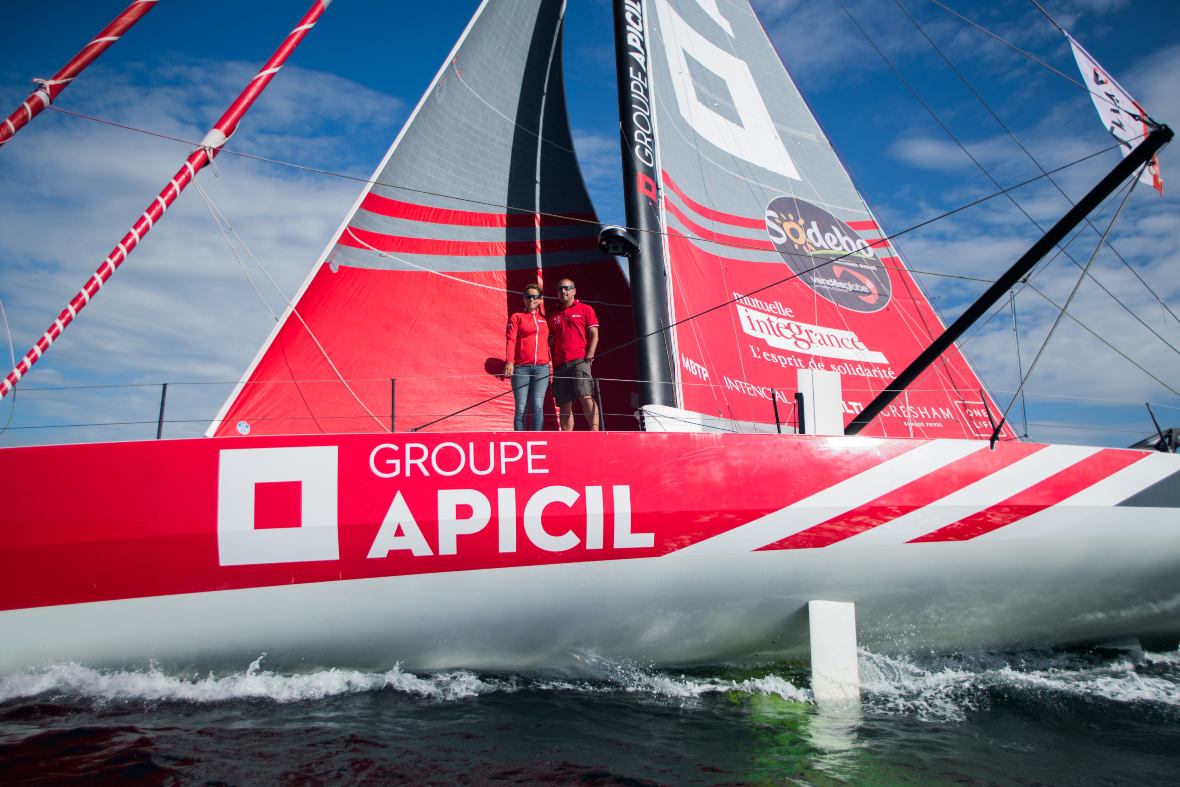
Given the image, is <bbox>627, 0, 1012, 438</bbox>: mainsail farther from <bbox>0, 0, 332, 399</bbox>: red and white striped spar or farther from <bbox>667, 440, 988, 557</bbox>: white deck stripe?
<bbox>0, 0, 332, 399</bbox>: red and white striped spar

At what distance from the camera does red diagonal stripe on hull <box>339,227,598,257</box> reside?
560cm

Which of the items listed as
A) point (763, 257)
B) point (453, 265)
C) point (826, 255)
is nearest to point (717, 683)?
point (453, 265)

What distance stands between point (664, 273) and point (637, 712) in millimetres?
3108

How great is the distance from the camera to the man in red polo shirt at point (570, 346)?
15.5 ft

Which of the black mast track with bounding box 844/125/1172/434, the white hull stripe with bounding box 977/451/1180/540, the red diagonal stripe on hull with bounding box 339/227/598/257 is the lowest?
the white hull stripe with bounding box 977/451/1180/540

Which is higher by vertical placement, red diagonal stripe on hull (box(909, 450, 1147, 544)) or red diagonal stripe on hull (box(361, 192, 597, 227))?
red diagonal stripe on hull (box(361, 192, 597, 227))

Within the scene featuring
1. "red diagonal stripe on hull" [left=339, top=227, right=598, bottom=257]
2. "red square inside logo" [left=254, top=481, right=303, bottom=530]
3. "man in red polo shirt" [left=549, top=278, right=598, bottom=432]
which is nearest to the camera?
"red square inside logo" [left=254, top=481, right=303, bottom=530]

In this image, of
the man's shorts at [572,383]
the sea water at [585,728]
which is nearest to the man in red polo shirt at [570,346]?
the man's shorts at [572,383]

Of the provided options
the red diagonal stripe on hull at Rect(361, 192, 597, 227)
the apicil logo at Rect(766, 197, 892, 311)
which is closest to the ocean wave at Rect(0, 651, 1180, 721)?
the red diagonal stripe on hull at Rect(361, 192, 597, 227)

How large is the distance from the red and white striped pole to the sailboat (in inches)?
24.2

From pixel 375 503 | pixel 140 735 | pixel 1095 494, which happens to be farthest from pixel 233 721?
pixel 1095 494

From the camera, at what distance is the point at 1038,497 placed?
4215 millimetres

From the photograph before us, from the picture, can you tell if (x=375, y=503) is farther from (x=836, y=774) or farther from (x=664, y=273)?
(x=664, y=273)

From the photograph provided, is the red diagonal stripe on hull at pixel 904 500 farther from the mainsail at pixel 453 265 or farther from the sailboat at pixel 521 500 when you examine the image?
the mainsail at pixel 453 265
